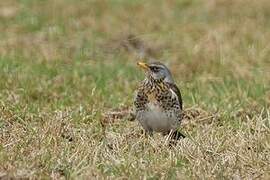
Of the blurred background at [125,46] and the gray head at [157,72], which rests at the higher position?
the gray head at [157,72]

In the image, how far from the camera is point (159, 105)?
7984mm

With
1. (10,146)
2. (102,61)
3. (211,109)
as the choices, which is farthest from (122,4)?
(10,146)

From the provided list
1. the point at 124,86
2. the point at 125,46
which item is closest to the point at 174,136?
the point at 124,86

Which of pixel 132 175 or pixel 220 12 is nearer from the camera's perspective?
pixel 132 175

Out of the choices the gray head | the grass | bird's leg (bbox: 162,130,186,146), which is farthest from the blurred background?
bird's leg (bbox: 162,130,186,146)

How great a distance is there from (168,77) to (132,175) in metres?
1.93

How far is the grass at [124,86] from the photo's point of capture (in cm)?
672

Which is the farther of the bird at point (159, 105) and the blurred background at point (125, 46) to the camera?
the blurred background at point (125, 46)

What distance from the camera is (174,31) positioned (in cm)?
1301

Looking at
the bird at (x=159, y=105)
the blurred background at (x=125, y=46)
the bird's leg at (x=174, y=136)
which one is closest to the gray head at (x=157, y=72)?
the bird at (x=159, y=105)

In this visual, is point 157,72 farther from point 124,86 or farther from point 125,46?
point 125,46

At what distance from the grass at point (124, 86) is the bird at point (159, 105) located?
18 cm

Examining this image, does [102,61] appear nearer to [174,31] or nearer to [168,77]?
[174,31]

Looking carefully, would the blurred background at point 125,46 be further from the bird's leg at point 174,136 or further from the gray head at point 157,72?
the bird's leg at point 174,136
